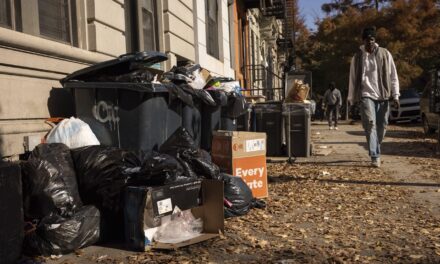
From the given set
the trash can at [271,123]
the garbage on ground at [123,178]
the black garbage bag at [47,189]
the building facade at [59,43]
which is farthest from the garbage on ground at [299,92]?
the black garbage bag at [47,189]

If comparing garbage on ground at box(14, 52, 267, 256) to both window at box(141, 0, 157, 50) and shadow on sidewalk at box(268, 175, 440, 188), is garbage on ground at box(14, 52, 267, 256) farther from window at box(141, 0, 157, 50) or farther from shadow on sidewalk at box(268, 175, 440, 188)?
Result: window at box(141, 0, 157, 50)

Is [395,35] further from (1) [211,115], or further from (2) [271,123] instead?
(1) [211,115]

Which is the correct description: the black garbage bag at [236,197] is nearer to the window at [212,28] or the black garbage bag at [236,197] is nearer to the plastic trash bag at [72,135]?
the plastic trash bag at [72,135]

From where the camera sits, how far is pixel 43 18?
18.7 ft

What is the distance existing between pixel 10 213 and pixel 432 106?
12355mm

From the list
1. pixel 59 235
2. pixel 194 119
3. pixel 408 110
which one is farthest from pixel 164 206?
pixel 408 110

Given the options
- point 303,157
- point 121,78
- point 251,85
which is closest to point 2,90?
point 121,78

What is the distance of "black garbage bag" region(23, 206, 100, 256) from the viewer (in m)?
3.59

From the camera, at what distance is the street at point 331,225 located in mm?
3629

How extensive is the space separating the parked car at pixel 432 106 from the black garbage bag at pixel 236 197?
950 centimetres

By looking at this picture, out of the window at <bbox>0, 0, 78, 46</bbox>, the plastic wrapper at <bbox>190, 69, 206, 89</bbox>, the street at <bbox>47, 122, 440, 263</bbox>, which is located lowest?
the street at <bbox>47, 122, 440, 263</bbox>

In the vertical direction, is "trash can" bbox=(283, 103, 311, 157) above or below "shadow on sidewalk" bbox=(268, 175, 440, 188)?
above

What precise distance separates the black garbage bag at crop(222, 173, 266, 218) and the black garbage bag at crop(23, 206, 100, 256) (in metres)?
1.32

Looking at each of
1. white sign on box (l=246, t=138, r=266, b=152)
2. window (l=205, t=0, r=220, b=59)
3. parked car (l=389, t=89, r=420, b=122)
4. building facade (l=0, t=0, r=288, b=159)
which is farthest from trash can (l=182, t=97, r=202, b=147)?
parked car (l=389, t=89, r=420, b=122)
